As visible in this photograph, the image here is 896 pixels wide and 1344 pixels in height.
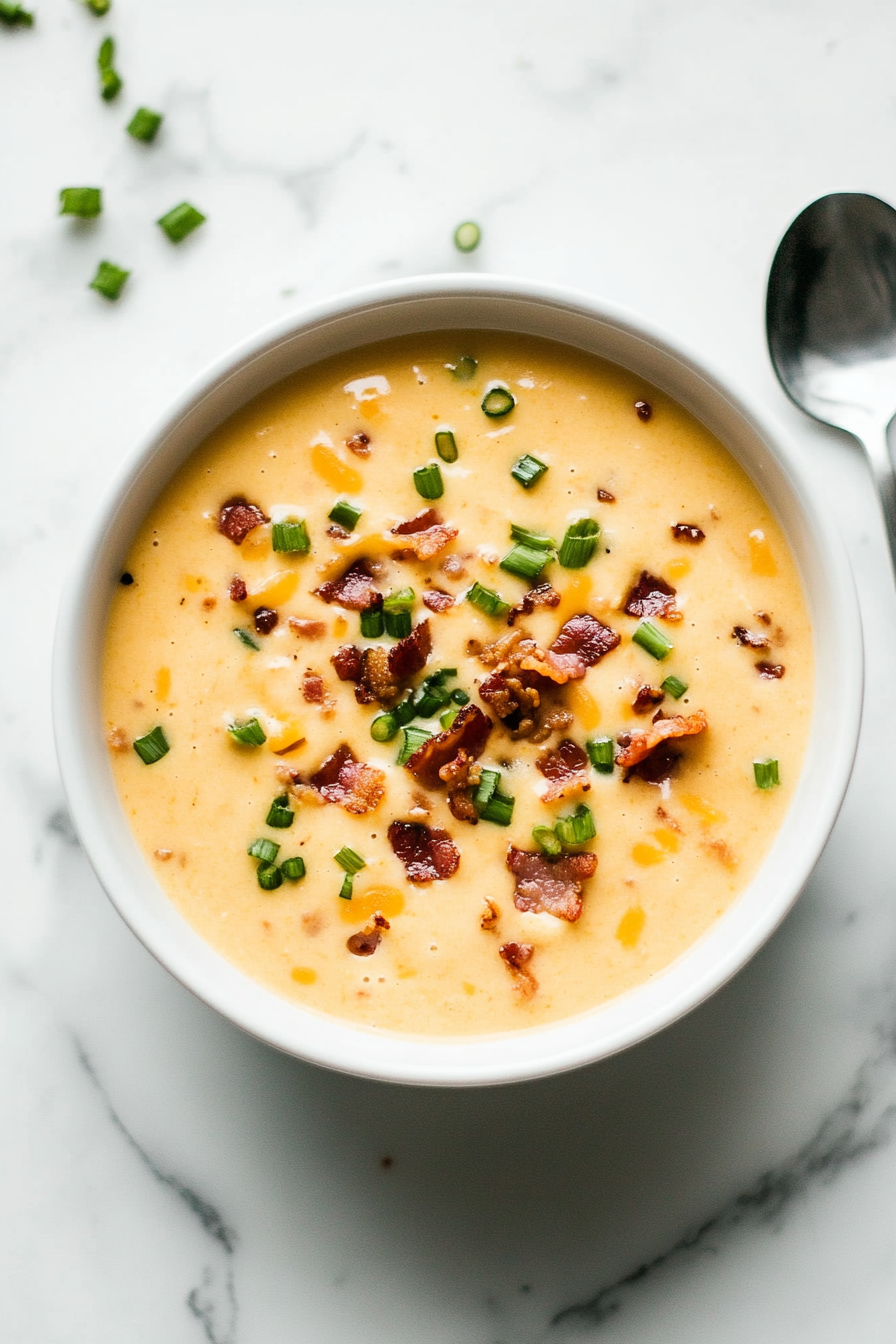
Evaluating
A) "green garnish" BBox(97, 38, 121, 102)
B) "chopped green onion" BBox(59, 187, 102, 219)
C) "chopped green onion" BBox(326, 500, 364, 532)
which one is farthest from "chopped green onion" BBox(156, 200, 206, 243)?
"chopped green onion" BBox(326, 500, 364, 532)

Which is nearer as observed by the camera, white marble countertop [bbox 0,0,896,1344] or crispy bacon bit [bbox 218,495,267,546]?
crispy bacon bit [bbox 218,495,267,546]

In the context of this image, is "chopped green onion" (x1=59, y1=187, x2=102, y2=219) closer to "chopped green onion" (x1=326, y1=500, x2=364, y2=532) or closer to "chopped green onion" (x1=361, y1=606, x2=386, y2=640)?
"chopped green onion" (x1=326, y1=500, x2=364, y2=532)

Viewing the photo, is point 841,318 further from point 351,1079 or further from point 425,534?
point 351,1079

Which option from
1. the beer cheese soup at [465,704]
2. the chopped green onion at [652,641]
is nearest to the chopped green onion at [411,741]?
the beer cheese soup at [465,704]

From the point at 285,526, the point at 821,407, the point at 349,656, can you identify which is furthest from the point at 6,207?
the point at 821,407

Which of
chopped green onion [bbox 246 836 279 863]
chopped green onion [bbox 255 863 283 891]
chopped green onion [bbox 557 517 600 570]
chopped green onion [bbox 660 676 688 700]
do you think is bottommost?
chopped green onion [bbox 255 863 283 891]

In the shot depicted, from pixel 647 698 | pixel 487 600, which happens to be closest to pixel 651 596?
pixel 647 698
